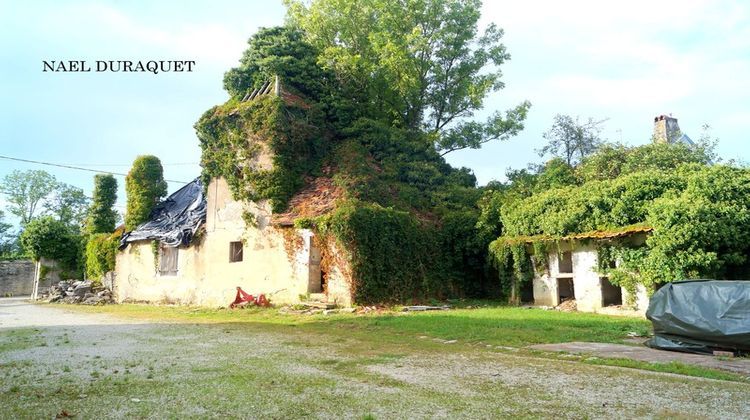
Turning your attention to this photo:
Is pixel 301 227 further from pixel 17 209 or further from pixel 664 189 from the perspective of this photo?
pixel 17 209

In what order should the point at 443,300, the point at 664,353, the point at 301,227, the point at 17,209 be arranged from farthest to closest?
the point at 17,209 < the point at 443,300 < the point at 301,227 < the point at 664,353

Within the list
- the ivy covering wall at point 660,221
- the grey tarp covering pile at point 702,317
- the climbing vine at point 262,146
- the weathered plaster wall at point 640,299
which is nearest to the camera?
the grey tarp covering pile at point 702,317

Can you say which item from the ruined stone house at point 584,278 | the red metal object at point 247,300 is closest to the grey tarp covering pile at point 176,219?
the red metal object at point 247,300

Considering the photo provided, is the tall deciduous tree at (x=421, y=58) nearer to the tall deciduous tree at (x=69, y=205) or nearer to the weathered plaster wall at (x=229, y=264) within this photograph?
the weathered plaster wall at (x=229, y=264)

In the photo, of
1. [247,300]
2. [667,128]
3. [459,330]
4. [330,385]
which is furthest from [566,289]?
[667,128]

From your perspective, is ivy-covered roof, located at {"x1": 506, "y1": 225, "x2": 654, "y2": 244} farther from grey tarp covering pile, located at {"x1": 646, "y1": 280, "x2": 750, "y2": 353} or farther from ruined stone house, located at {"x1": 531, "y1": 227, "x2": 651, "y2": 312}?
grey tarp covering pile, located at {"x1": 646, "y1": 280, "x2": 750, "y2": 353}

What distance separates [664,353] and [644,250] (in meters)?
6.99

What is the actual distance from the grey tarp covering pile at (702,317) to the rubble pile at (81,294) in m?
23.5

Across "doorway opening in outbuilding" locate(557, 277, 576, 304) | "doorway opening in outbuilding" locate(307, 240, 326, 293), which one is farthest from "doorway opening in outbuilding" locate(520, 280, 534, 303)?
"doorway opening in outbuilding" locate(307, 240, 326, 293)

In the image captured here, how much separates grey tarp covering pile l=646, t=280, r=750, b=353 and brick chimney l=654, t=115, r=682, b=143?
70.7ft

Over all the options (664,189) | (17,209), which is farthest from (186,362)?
(17,209)

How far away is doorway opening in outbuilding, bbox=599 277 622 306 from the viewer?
15742mm

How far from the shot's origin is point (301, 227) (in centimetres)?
1719

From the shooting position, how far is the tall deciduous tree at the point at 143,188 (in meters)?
25.3
